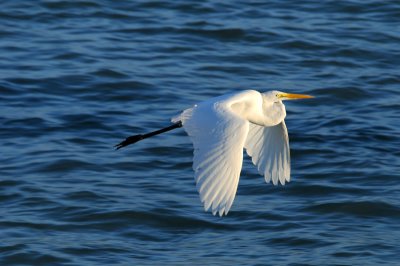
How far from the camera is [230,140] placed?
4.93 metres

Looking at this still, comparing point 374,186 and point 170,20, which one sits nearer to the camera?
point 374,186

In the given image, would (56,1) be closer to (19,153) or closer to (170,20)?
(170,20)

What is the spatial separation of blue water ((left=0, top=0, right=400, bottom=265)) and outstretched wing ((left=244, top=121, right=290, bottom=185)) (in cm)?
64

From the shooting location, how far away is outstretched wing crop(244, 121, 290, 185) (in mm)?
5930

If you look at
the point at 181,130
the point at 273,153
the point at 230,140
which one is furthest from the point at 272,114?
the point at 181,130

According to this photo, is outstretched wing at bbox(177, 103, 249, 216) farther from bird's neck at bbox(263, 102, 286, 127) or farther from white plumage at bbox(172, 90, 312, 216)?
bird's neck at bbox(263, 102, 286, 127)

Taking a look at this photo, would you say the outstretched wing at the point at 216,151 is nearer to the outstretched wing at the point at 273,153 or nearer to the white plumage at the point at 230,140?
the white plumage at the point at 230,140

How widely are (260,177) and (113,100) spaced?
1931 millimetres

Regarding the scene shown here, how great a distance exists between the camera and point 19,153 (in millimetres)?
7809

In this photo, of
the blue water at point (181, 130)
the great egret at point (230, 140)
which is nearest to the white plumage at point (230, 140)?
the great egret at point (230, 140)

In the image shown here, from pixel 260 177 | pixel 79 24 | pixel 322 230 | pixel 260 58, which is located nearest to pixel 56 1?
pixel 79 24

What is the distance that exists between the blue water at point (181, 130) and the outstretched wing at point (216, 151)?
4.19ft

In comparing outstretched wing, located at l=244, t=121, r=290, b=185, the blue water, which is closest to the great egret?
outstretched wing, located at l=244, t=121, r=290, b=185

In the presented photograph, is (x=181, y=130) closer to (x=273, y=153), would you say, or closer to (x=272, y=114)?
(x=273, y=153)
